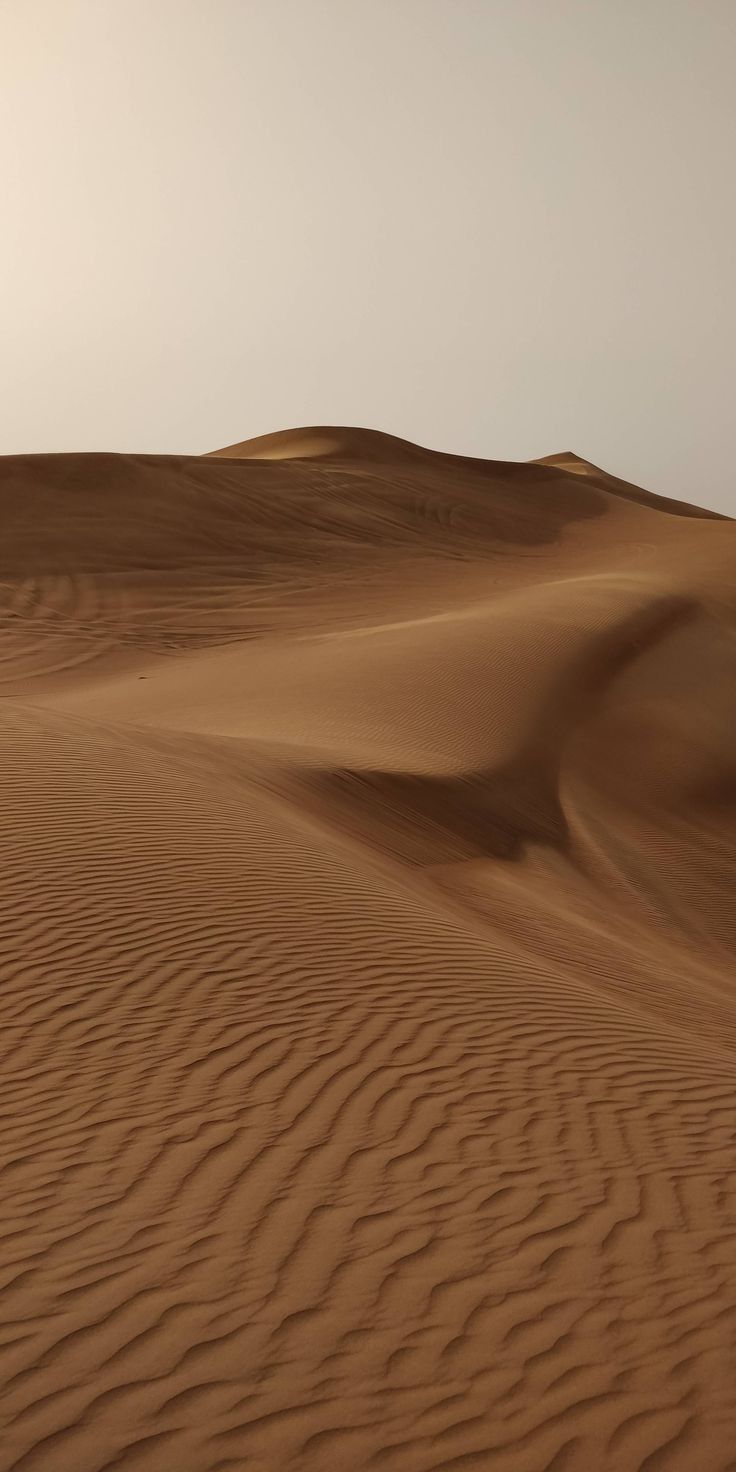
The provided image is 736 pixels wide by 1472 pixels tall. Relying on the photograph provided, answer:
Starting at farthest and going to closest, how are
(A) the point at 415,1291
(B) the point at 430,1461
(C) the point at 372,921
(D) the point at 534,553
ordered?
(D) the point at 534,553 → (C) the point at 372,921 → (A) the point at 415,1291 → (B) the point at 430,1461

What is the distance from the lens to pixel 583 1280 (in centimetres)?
413

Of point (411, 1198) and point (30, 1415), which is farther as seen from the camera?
point (411, 1198)

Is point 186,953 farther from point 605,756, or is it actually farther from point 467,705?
point 605,756

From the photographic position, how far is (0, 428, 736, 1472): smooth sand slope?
344 cm

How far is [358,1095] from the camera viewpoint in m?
5.48

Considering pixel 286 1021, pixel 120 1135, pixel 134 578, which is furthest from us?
pixel 134 578

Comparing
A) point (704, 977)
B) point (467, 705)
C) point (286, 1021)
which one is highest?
point (467, 705)

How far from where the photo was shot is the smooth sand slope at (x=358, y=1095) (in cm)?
344

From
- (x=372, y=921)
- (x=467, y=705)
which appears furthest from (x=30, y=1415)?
(x=467, y=705)

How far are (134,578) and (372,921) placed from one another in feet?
63.0

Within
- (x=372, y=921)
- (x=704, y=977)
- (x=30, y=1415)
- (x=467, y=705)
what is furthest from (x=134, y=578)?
(x=30, y=1415)

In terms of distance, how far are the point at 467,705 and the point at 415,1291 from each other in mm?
13597

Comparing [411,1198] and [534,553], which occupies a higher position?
[534,553]

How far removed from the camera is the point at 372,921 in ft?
25.6
